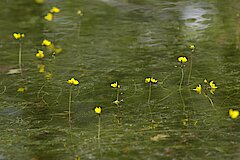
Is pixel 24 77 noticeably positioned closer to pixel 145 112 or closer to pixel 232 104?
pixel 145 112

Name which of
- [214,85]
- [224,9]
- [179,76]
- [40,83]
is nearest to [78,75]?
[40,83]

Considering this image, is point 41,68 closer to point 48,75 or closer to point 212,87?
point 48,75

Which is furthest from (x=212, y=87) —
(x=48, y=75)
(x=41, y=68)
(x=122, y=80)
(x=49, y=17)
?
(x=49, y=17)

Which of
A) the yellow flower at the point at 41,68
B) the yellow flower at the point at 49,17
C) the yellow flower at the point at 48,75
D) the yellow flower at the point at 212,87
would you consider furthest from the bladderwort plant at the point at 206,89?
the yellow flower at the point at 49,17

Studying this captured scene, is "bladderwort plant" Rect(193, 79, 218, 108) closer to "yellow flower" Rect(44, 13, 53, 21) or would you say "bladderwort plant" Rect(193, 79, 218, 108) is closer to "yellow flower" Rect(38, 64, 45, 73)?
"yellow flower" Rect(38, 64, 45, 73)

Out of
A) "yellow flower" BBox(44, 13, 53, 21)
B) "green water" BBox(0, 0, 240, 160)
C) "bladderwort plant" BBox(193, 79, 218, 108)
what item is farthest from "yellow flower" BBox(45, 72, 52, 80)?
"yellow flower" BBox(44, 13, 53, 21)

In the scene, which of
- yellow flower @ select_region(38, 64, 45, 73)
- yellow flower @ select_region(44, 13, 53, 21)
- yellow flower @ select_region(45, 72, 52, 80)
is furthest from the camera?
yellow flower @ select_region(44, 13, 53, 21)

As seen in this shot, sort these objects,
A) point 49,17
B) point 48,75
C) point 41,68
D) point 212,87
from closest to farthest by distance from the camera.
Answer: point 212,87 < point 48,75 < point 41,68 < point 49,17

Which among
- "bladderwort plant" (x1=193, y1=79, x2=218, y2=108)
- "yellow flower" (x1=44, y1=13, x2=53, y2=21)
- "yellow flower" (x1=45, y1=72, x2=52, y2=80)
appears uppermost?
"yellow flower" (x1=44, y1=13, x2=53, y2=21)

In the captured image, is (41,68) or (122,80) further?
(41,68)
